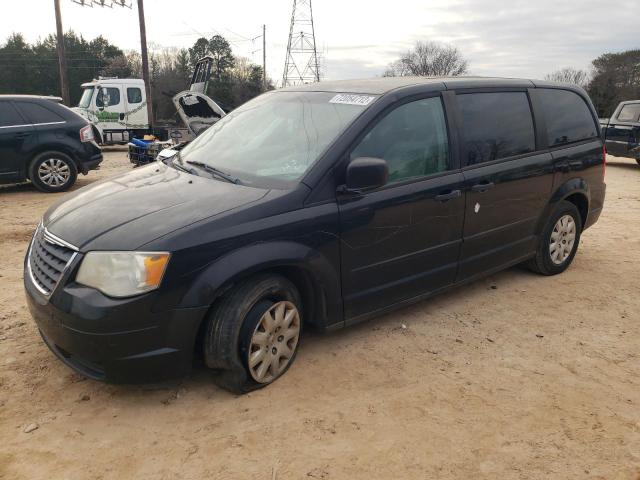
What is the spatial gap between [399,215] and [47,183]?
7757mm

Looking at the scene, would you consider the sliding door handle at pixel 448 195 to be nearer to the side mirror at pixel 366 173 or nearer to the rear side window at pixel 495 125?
the rear side window at pixel 495 125

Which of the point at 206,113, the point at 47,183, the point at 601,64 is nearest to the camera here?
the point at 47,183

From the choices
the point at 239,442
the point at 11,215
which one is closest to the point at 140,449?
the point at 239,442

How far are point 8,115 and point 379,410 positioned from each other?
8.45m

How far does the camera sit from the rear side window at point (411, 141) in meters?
3.35

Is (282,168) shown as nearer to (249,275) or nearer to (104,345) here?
(249,275)

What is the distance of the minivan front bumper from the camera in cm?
254

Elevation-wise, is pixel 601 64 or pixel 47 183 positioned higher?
pixel 601 64

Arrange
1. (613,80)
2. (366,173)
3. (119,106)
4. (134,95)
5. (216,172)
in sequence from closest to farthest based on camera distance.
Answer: (366,173) < (216,172) < (119,106) < (134,95) < (613,80)

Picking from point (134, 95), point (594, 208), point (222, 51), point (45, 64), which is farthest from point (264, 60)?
point (594, 208)

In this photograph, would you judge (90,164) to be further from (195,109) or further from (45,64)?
(45,64)

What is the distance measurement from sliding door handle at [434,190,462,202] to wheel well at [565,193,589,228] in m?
1.75

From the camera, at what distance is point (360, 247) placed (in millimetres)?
3270

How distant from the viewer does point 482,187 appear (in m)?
3.89
